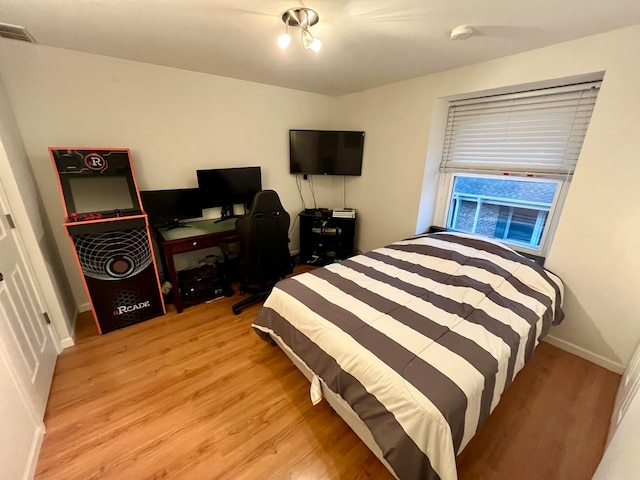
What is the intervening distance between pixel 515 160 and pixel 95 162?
3.38 meters

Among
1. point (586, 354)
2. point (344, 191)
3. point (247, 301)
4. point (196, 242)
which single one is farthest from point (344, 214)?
point (586, 354)

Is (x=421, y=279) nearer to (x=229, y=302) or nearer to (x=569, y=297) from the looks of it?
(x=569, y=297)

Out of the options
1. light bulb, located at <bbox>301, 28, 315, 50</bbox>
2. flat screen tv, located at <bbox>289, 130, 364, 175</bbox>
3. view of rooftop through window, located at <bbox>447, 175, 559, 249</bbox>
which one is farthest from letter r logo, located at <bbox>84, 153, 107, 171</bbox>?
view of rooftop through window, located at <bbox>447, 175, 559, 249</bbox>

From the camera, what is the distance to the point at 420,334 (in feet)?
4.12

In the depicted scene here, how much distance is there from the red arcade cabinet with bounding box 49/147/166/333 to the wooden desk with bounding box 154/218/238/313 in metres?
0.13

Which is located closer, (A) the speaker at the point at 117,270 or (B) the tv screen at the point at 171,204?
(A) the speaker at the point at 117,270

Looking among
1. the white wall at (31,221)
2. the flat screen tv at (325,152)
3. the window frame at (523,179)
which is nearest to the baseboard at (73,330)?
the white wall at (31,221)

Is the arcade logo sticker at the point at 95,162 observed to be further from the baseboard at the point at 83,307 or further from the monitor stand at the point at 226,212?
the baseboard at the point at 83,307

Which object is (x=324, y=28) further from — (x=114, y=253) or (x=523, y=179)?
(x=114, y=253)

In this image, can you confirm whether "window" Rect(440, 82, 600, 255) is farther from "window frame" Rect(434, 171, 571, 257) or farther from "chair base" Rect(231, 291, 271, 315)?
"chair base" Rect(231, 291, 271, 315)

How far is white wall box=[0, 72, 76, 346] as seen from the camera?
1.57 m

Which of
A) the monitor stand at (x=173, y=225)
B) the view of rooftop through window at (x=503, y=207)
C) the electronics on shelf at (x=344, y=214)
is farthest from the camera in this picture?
the electronics on shelf at (x=344, y=214)

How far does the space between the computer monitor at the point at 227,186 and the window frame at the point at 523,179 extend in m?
2.07

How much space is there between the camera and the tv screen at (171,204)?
92.6 inches
